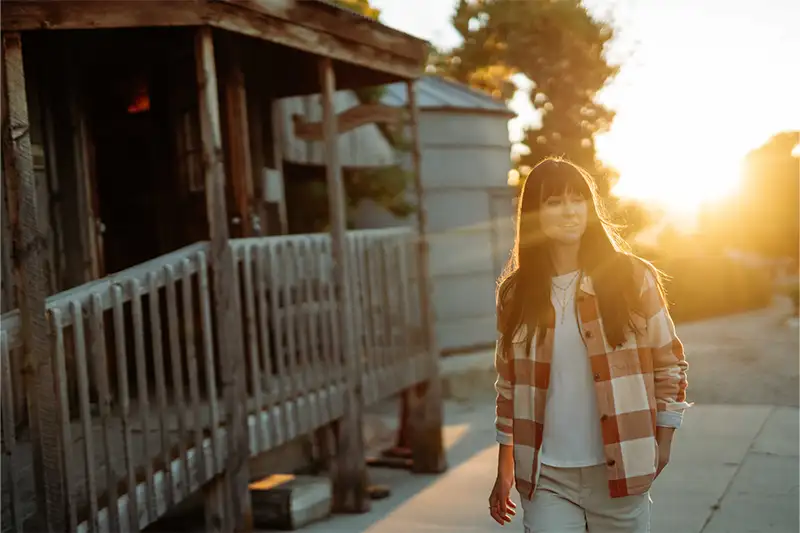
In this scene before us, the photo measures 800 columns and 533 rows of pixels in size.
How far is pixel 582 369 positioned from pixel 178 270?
3.01m

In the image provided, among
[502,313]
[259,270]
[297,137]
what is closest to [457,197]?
[297,137]

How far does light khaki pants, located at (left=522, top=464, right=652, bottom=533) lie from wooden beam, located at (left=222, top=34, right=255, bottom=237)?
16.7ft

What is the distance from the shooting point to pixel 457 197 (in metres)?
14.0

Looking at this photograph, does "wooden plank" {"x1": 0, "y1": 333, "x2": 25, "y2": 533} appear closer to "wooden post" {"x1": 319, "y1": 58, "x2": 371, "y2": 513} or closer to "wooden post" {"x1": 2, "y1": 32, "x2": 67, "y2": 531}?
"wooden post" {"x1": 2, "y1": 32, "x2": 67, "y2": 531}

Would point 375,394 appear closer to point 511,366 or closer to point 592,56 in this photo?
point 511,366

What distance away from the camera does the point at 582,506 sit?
9.32ft

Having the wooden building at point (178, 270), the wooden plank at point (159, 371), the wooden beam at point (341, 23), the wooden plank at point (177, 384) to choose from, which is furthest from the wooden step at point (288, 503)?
the wooden beam at point (341, 23)

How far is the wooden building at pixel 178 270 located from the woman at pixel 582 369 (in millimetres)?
2172

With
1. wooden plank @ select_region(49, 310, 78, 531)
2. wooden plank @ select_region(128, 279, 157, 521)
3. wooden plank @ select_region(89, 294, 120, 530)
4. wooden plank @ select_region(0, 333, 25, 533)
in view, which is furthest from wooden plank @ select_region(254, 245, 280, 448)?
wooden plank @ select_region(0, 333, 25, 533)

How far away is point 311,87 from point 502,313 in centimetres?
571

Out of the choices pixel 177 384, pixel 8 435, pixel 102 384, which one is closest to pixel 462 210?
pixel 177 384

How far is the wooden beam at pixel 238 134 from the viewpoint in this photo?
24.1 feet

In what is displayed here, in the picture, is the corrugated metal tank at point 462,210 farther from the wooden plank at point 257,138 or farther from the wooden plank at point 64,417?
the wooden plank at point 64,417

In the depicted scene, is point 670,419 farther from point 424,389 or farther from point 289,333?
point 424,389
